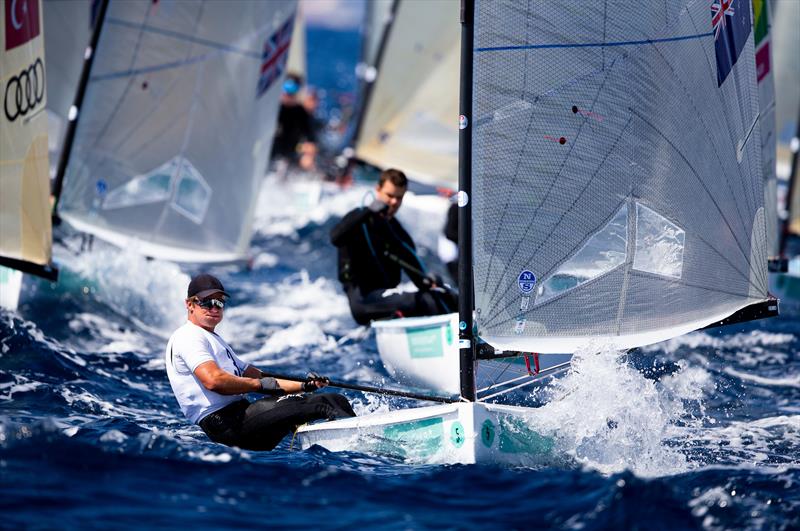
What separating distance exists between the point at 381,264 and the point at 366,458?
294 centimetres

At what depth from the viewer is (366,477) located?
17.5 ft

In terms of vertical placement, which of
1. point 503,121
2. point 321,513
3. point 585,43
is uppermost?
point 585,43

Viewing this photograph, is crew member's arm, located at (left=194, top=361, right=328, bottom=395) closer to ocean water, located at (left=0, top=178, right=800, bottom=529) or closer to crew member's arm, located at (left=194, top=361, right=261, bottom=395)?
crew member's arm, located at (left=194, top=361, right=261, bottom=395)

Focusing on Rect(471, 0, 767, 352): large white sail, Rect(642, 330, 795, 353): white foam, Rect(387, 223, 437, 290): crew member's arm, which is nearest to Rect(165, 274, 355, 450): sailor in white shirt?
Rect(471, 0, 767, 352): large white sail

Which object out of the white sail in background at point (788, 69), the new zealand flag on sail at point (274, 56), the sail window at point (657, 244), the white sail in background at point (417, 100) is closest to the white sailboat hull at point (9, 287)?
the new zealand flag on sail at point (274, 56)

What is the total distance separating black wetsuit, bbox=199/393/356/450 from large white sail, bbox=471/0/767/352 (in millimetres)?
888

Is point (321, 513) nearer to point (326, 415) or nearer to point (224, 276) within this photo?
point (326, 415)

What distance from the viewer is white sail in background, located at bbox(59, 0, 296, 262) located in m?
10.2

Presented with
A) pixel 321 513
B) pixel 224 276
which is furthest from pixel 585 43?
pixel 224 276

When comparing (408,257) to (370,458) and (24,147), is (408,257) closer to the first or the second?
(24,147)

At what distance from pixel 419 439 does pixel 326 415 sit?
0.54 m

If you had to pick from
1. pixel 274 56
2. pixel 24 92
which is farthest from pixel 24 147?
pixel 274 56

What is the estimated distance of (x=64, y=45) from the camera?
11.1 meters

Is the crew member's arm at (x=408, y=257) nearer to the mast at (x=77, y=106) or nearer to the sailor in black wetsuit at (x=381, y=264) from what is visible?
the sailor in black wetsuit at (x=381, y=264)
